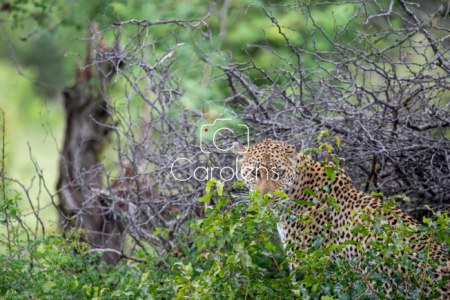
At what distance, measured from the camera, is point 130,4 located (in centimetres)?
836

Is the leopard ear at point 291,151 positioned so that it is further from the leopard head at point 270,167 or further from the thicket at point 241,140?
the thicket at point 241,140

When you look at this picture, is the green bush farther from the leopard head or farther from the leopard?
the leopard head

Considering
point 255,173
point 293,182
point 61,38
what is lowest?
point 293,182

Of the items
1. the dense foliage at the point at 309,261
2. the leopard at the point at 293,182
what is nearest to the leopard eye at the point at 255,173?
the leopard at the point at 293,182

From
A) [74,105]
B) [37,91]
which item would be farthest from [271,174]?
[37,91]

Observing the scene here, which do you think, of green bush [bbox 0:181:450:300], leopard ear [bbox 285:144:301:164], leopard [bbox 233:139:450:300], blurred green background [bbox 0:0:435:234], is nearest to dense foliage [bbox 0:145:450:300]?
green bush [bbox 0:181:450:300]

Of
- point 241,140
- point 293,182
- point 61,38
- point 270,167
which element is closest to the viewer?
point 270,167

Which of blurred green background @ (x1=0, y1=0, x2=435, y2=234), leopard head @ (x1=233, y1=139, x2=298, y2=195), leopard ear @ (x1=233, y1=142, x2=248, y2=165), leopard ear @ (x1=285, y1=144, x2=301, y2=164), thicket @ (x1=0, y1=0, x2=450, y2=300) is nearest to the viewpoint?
thicket @ (x1=0, y1=0, x2=450, y2=300)

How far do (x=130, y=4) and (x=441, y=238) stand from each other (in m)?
7.22

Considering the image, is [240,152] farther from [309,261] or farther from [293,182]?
[309,261]

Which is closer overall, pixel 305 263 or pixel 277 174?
pixel 305 263

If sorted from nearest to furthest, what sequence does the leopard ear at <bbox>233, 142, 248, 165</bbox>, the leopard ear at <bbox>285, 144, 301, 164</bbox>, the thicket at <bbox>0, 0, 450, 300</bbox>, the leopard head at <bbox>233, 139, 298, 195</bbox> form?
the thicket at <bbox>0, 0, 450, 300</bbox> → the leopard head at <bbox>233, 139, 298, 195</bbox> → the leopard ear at <bbox>285, 144, 301, 164</bbox> → the leopard ear at <bbox>233, 142, 248, 165</bbox>

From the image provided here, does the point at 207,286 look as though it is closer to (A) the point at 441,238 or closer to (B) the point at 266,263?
(A) the point at 441,238

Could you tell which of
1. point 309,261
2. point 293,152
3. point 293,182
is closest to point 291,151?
point 293,152
